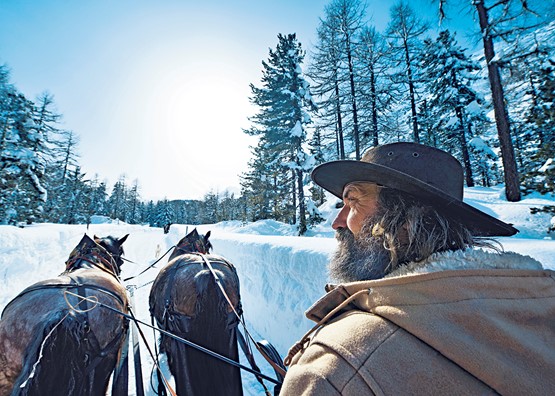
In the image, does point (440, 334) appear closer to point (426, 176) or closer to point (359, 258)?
point (359, 258)

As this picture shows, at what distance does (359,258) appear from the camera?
1.39 meters

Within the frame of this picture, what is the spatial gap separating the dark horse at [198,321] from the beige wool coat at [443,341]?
2.47m

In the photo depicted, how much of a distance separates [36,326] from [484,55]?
13.7 metres

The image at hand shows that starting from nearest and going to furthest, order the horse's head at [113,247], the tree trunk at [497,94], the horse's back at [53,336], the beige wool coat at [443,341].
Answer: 1. the beige wool coat at [443,341]
2. the horse's back at [53,336]
3. the horse's head at [113,247]
4. the tree trunk at [497,94]

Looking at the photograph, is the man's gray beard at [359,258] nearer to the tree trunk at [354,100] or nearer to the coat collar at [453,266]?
the coat collar at [453,266]

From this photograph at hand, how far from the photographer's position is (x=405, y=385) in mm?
676

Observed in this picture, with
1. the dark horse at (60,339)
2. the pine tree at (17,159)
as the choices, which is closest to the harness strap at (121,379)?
the dark horse at (60,339)

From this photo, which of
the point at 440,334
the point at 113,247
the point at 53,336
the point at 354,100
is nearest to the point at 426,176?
the point at 440,334

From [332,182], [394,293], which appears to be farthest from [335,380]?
[332,182]

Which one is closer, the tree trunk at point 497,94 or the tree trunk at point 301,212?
the tree trunk at point 497,94

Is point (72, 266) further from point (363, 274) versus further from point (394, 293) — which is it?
point (394, 293)

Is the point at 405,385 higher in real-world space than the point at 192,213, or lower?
lower

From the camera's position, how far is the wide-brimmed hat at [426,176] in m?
1.29

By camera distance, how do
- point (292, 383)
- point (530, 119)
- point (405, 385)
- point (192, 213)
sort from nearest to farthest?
point (405, 385) < point (292, 383) < point (530, 119) < point (192, 213)
